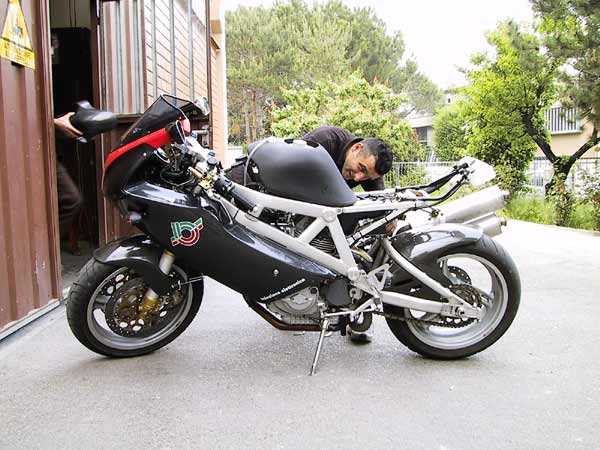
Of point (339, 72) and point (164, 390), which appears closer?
point (164, 390)

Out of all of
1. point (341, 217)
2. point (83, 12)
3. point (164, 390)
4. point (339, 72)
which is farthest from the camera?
point (339, 72)

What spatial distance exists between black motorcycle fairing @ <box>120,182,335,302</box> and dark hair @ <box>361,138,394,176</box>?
2.63 feet

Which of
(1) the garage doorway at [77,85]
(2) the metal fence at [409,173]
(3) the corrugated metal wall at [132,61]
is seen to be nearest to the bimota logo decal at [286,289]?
(3) the corrugated metal wall at [132,61]

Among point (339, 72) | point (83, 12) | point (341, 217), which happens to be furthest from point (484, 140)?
point (339, 72)

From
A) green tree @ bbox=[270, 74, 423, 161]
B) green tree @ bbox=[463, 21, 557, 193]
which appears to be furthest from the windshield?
green tree @ bbox=[463, 21, 557, 193]

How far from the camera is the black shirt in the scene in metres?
3.86

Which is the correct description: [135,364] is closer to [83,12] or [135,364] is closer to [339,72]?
[83,12]

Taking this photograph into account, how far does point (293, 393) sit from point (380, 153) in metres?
1.52

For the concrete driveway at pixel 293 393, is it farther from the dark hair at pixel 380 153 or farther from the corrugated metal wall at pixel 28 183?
the dark hair at pixel 380 153

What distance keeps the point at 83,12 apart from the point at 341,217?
643 cm

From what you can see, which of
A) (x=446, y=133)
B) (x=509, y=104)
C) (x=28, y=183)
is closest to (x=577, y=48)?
(x=509, y=104)

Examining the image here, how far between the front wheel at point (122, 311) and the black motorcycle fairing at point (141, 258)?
5 centimetres

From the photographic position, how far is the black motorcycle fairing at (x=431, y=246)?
337cm

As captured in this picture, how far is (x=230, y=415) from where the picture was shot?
8.95 ft
